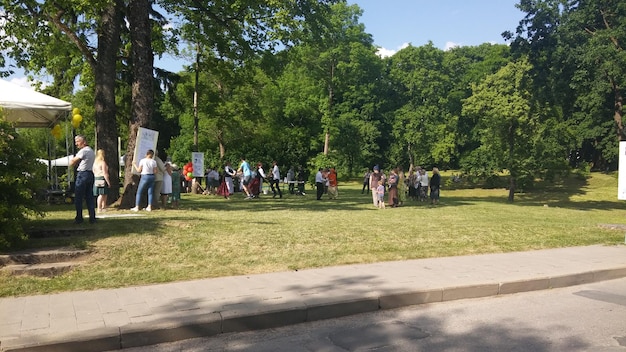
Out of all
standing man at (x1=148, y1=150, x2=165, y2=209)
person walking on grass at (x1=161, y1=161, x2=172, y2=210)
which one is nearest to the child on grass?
person walking on grass at (x1=161, y1=161, x2=172, y2=210)

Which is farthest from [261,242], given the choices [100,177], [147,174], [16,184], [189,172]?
[189,172]

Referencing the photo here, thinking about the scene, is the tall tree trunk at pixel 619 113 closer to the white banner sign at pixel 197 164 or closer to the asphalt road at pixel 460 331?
the white banner sign at pixel 197 164

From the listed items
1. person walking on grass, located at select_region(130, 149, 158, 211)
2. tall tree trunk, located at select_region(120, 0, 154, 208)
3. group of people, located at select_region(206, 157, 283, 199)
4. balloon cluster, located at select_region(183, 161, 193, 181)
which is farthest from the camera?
balloon cluster, located at select_region(183, 161, 193, 181)

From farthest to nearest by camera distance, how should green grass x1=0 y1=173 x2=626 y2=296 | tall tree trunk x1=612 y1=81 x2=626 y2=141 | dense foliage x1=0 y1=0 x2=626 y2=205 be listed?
tall tree trunk x1=612 y1=81 x2=626 y2=141, dense foliage x1=0 y1=0 x2=626 y2=205, green grass x1=0 y1=173 x2=626 y2=296

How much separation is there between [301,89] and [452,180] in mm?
19212

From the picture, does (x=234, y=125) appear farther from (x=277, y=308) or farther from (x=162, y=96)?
(x=277, y=308)

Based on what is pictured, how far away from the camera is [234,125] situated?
120 ft

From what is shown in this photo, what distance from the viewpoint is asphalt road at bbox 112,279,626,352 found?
5.10 metres

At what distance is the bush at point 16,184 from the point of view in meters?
7.51

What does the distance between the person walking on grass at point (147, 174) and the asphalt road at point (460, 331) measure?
8356mm

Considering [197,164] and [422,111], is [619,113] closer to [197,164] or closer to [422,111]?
[422,111]

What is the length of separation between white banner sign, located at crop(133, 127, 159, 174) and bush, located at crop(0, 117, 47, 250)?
5449 mm

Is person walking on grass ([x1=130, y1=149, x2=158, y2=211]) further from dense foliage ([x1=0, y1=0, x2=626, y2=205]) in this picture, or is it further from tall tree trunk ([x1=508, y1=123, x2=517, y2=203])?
tall tree trunk ([x1=508, y1=123, x2=517, y2=203])

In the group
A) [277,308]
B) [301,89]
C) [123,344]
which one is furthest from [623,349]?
[301,89]
